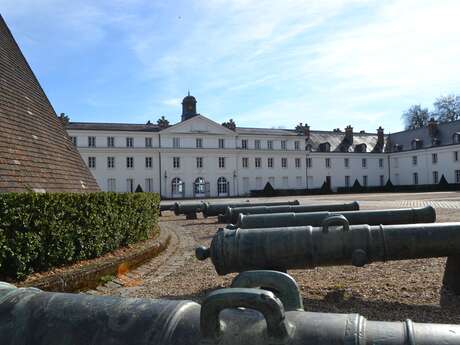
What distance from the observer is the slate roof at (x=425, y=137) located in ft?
192

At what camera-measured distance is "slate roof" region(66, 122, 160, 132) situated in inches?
2068

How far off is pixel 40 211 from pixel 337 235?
12.4ft

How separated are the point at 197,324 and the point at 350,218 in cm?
655

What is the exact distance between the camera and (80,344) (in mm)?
1384

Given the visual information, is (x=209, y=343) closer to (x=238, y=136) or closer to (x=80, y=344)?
(x=80, y=344)

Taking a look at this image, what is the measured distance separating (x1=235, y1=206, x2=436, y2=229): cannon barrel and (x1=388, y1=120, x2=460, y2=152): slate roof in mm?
55739

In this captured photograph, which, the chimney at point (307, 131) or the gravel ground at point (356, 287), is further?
the chimney at point (307, 131)

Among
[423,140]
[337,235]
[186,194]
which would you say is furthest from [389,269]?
[423,140]

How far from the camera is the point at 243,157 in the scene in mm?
58750

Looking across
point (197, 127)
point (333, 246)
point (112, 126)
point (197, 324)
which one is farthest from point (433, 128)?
point (197, 324)

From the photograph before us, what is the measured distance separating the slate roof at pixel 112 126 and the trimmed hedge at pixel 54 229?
4622cm

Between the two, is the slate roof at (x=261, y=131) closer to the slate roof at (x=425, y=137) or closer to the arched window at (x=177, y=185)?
the arched window at (x=177, y=185)

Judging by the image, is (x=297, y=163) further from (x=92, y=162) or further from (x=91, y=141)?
(x=91, y=141)

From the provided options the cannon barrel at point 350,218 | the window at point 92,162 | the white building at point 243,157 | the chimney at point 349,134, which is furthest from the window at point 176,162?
the cannon barrel at point 350,218
